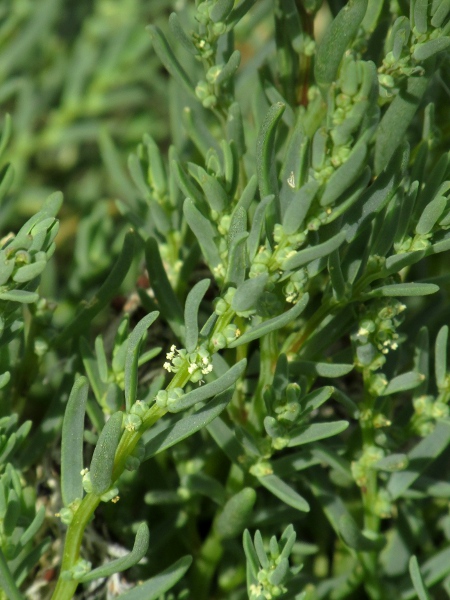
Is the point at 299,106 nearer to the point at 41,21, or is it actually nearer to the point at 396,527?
the point at 396,527

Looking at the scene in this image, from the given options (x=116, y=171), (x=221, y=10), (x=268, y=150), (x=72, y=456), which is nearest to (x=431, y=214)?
(x=268, y=150)

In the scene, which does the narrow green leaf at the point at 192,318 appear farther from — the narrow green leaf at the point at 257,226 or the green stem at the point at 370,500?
the green stem at the point at 370,500

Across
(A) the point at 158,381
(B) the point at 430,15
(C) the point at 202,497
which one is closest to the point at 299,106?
(B) the point at 430,15

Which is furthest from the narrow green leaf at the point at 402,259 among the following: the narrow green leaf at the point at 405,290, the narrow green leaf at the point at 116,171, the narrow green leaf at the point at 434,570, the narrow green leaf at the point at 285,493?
the narrow green leaf at the point at 116,171

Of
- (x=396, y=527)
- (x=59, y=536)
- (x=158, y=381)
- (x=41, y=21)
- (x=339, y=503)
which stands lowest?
(x=396, y=527)

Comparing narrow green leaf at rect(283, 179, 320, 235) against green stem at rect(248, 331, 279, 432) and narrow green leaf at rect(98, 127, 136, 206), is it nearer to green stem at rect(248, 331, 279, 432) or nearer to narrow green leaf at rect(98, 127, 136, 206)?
green stem at rect(248, 331, 279, 432)
